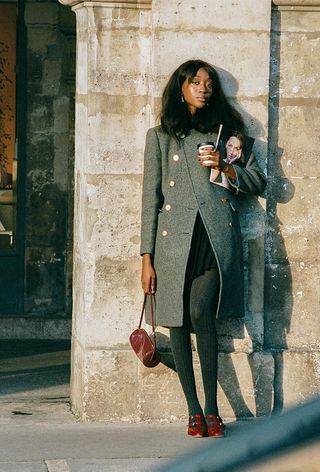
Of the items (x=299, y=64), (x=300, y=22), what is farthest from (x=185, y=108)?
(x=300, y=22)

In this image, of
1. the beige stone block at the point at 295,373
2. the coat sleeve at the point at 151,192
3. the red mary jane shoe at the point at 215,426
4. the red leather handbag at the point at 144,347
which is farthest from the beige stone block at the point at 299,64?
the red mary jane shoe at the point at 215,426

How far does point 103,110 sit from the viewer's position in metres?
6.26

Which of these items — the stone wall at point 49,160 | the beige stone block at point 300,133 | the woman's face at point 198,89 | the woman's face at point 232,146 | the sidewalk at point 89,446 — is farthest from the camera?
the stone wall at point 49,160

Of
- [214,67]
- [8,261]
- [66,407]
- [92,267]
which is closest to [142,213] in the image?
[92,267]

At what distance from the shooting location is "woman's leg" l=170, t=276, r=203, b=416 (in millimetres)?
5934

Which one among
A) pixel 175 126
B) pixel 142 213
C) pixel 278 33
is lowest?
pixel 142 213

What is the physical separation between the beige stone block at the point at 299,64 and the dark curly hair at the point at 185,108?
47cm

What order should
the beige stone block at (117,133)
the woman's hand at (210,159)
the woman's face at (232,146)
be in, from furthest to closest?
the beige stone block at (117,133)
the woman's face at (232,146)
the woman's hand at (210,159)

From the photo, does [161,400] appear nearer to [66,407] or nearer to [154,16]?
[66,407]

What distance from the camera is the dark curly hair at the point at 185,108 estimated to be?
6.02m

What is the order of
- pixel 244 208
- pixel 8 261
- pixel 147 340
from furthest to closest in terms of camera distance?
pixel 8 261, pixel 244 208, pixel 147 340

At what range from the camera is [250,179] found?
6109 millimetres

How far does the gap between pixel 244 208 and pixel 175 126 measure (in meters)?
0.64

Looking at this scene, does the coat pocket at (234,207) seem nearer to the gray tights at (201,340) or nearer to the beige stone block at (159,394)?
the gray tights at (201,340)
